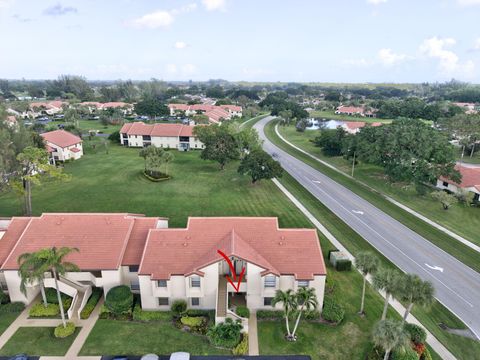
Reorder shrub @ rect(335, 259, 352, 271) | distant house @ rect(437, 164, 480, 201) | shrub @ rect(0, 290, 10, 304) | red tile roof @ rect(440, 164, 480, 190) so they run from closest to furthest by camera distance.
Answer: shrub @ rect(0, 290, 10, 304) → shrub @ rect(335, 259, 352, 271) → distant house @ rect(437, 164, 480, 201) → red tile roof @ rect(440, 164, 480, 190)

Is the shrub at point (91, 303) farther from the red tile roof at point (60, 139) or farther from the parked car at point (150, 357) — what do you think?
the red tile roof at point (60, 139)

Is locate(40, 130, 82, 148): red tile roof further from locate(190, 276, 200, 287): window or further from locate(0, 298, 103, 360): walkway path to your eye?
locate(190, 276, 200, 287): window

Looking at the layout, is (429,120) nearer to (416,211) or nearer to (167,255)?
(416,211)

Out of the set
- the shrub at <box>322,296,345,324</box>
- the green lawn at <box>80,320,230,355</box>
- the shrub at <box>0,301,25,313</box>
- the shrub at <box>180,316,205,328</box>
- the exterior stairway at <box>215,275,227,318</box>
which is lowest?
the green lawn at <box>80,320,230,355</box>

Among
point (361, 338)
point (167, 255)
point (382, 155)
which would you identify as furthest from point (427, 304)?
point (382, 155)

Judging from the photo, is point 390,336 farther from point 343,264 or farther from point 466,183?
point 466,183

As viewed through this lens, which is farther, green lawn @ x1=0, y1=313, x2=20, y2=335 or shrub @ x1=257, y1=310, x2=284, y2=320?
shrub @ x1=257, y1=310, x2=284, y2=320

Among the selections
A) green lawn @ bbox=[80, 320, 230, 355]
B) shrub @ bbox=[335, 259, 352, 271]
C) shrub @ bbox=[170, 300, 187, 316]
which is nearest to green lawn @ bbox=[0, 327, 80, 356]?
green lawn @ bbox=[80, 320, 230, 355]
